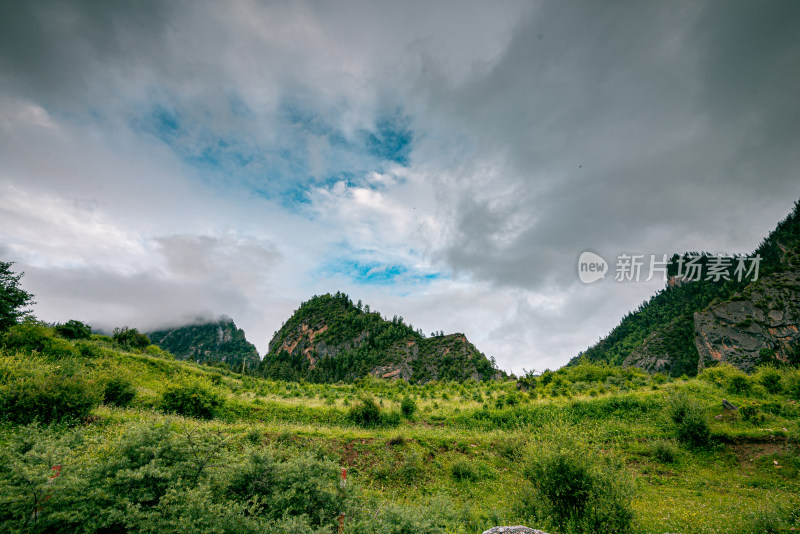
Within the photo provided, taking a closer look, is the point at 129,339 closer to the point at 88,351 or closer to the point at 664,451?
the point at 88,351

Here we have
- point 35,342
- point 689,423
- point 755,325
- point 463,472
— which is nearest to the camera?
point 463,472

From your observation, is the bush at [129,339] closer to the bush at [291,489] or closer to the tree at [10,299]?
the tree at [10,299]

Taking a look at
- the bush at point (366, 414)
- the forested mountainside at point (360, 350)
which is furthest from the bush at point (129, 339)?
the forested mountainside at point (360, 350)

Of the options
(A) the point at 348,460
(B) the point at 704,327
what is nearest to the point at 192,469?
(A) the point at 348,460

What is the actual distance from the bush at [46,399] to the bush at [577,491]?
20.2 metres

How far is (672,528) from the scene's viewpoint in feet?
31.2

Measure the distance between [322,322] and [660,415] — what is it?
5092 inches

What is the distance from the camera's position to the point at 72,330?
116 ft

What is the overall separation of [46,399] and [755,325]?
105276mm

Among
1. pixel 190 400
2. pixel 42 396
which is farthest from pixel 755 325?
pixel 42 396

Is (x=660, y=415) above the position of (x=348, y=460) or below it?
above

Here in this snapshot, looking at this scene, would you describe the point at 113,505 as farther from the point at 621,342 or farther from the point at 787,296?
the point at 621,342

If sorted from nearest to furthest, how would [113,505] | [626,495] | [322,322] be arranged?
[113,505] → [626,495] → [322,322]

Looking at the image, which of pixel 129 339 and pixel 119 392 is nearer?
pixel 119 392
